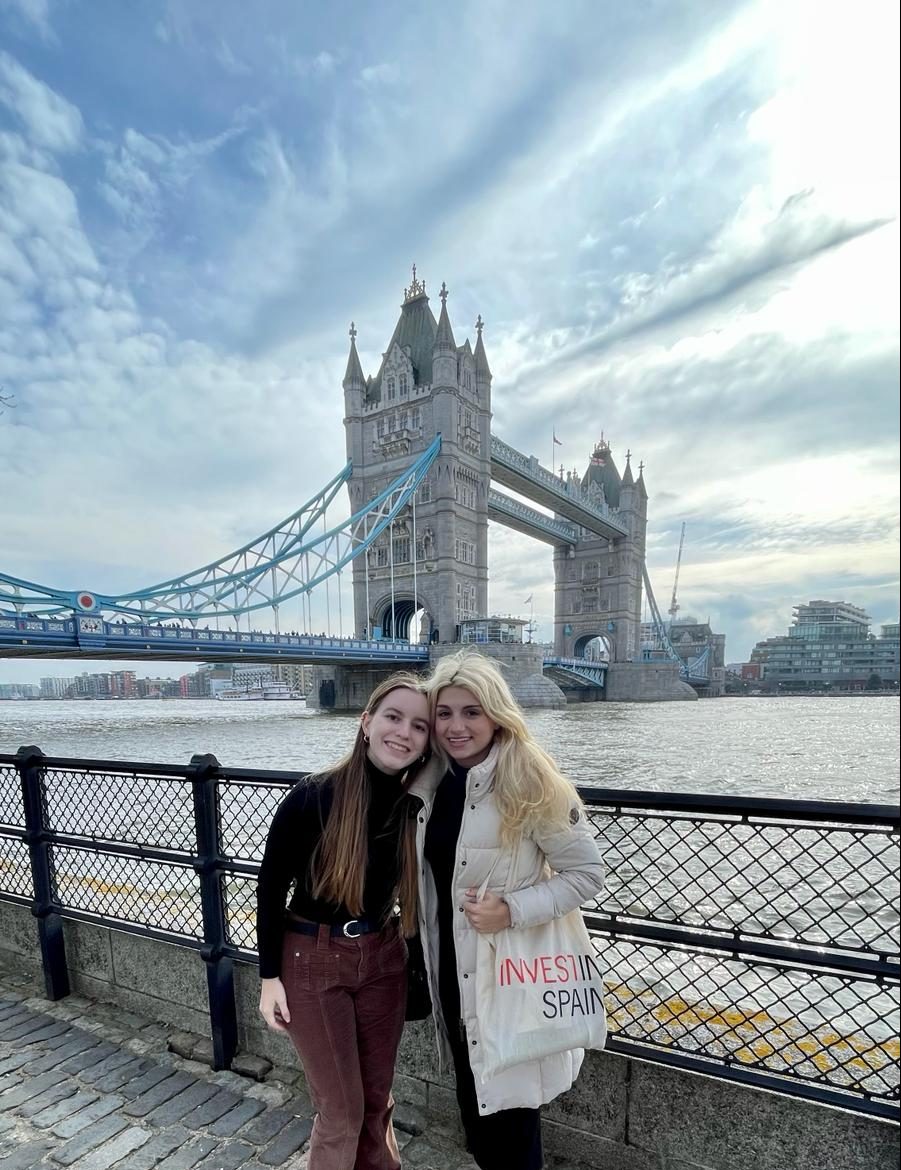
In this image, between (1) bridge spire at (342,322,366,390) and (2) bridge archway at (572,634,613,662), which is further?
(2) bridge archway at (572,634,613,662)

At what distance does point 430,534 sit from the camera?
4231 centimetres

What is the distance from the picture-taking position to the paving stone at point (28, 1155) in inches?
73.2

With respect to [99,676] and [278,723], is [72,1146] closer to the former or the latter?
[99,676]

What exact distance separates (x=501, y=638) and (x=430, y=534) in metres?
9.35

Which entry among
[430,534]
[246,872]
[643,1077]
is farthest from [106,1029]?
[430,534]

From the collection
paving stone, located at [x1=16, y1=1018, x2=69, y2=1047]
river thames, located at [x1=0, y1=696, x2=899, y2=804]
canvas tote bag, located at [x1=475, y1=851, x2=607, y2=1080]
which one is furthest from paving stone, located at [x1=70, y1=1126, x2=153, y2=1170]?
river thames, located at [x1=0, y1=696, x2=899, y2=804]

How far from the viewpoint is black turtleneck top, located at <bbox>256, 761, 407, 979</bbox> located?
1.58 m

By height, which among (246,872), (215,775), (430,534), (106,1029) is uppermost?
(430,534)

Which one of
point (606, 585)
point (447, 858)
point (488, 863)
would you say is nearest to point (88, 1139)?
point (447, 858)

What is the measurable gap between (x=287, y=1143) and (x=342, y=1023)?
784 mm

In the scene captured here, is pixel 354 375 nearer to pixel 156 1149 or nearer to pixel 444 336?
pixel 444 336

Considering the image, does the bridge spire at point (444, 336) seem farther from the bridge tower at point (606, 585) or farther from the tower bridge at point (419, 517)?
the bridge tower at point (606, 585)

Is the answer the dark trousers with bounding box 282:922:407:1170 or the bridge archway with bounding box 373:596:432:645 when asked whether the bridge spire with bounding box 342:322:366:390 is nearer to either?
the bridge archway with bounding box 373:596:432:645

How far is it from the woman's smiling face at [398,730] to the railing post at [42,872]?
6.83 feet
